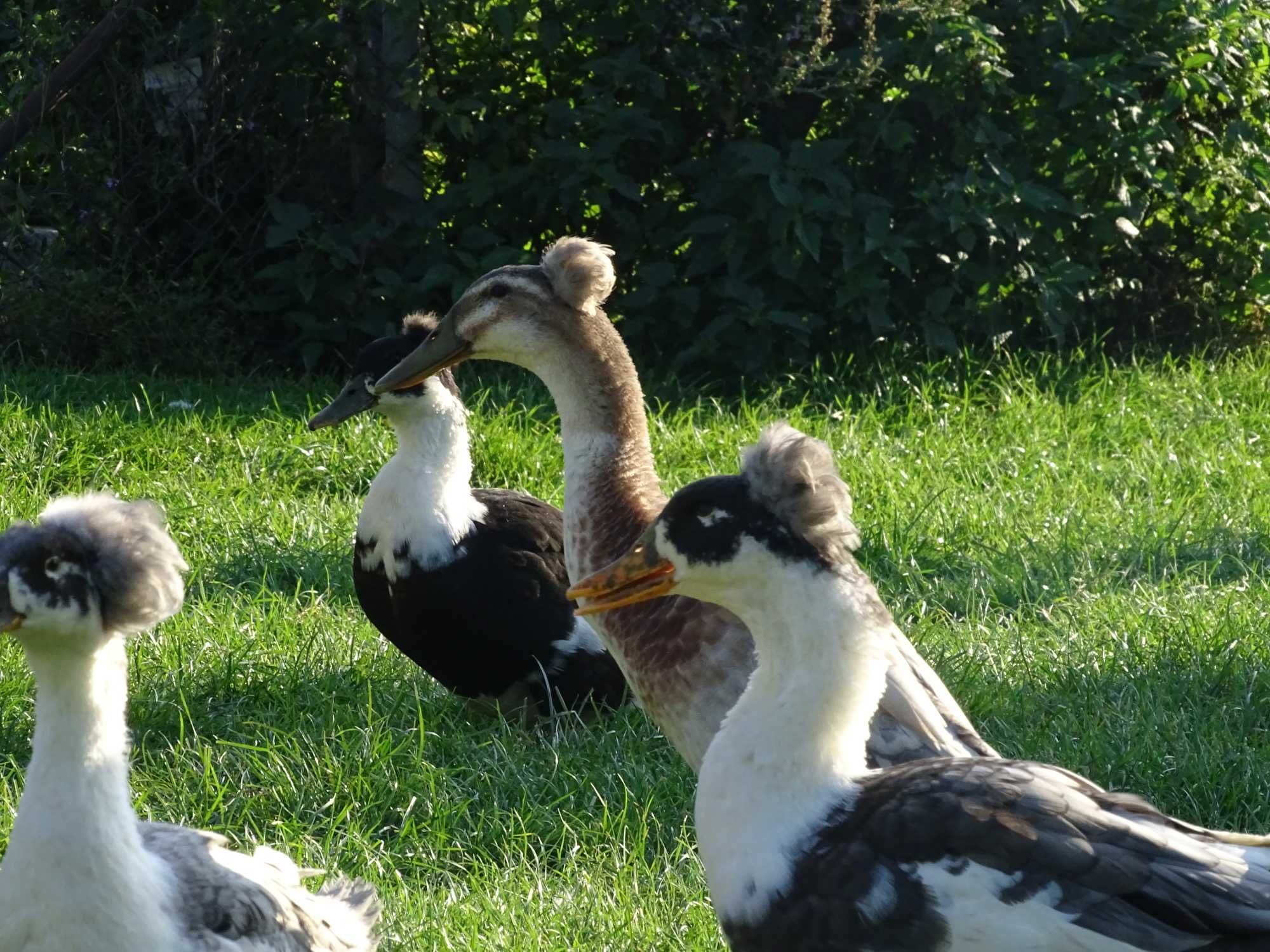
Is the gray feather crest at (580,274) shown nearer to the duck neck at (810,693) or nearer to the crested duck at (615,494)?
the crested duck at (615,494)

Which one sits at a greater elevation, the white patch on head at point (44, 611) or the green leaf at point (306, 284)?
the white patch on head at point (44, 611)

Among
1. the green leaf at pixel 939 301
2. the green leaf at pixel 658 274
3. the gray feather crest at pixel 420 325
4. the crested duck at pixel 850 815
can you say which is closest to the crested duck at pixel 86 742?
A: the crested duck at pixel 850 815

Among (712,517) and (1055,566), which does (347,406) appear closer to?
(1055,566)

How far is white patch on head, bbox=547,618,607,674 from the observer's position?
186 inches

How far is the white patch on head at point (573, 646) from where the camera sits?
473 cm

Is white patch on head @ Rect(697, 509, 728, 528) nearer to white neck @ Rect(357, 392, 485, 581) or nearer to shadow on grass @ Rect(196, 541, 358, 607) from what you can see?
white neck @ Rect(357, 392, 485, 581)

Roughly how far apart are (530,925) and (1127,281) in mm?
5401

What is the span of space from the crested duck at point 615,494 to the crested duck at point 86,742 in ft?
3.32

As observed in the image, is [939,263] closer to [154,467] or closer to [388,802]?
[154,467]

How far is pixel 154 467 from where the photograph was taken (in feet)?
20.1

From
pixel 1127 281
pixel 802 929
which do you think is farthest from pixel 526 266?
pixel 1127 281

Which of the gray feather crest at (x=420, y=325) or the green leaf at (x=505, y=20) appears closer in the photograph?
the gray feather crest at (x=420, y=325)

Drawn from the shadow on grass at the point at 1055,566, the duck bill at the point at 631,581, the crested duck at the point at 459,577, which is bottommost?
the shadow on grass at the point at 1055,566

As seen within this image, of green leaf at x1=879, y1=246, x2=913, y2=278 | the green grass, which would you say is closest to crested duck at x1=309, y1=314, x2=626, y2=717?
the green grass
